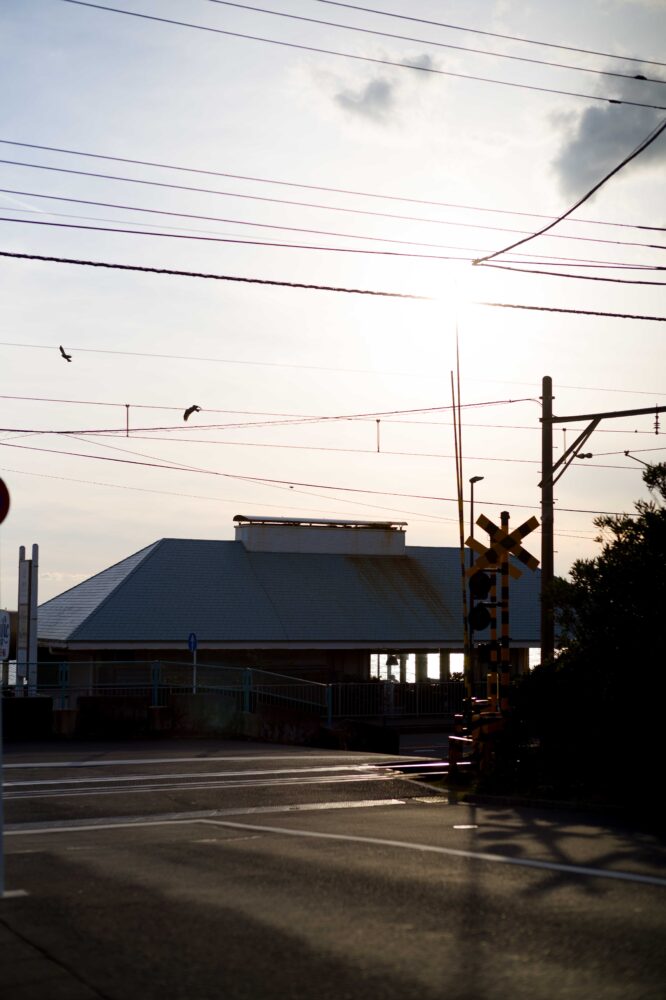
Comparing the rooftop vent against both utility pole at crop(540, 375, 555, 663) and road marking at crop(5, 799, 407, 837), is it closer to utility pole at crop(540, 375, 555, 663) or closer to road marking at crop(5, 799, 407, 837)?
utility pole at crop(540, 375, 555, 663)

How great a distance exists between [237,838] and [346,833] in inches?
45.2

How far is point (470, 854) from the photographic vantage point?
33.9 feet

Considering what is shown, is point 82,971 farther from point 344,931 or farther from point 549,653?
point 549,653

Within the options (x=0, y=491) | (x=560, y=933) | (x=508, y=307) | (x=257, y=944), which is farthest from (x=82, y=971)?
(x=508, y=307)

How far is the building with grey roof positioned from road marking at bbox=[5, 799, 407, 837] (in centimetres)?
2518

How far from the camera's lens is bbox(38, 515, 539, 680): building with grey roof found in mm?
41281

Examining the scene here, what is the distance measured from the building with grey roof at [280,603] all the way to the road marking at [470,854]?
27787 millimetres

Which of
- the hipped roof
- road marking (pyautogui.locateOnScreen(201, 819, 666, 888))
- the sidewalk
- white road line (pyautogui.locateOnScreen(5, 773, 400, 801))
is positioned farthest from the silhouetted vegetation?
the hipped roof

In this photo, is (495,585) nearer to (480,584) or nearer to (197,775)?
(480,584)

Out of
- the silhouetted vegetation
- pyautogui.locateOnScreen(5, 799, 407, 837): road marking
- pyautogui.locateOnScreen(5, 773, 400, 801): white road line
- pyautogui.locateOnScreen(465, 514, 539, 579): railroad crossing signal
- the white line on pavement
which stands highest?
pyautogui.locateOnScreen(465, 514, 539, 579): railroad crossing signal

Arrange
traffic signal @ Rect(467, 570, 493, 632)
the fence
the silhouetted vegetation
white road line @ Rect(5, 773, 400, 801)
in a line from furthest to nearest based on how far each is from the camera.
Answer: the fence < traffic signal @ Rect(467, 570, 493, 632) < white road line @ Rect(5, 773, 400, 801) < the silhouetted vegetation

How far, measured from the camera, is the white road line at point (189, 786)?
53.4 feet

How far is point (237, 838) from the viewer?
1163 centimetres

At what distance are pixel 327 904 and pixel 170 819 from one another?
5968mm
